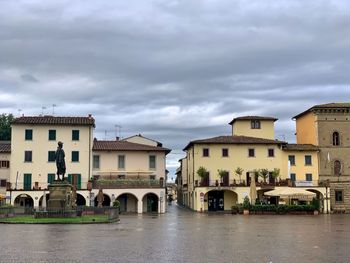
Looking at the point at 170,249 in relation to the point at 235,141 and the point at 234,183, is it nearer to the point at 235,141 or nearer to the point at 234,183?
the point at 234,183

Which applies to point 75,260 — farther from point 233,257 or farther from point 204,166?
point 204,166

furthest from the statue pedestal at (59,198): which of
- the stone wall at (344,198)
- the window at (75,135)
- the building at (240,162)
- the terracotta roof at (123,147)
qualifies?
the stone wall at (344,198)

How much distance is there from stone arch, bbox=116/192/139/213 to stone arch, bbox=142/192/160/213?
1.01m

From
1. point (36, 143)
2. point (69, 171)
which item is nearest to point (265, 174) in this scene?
point (69, 171)

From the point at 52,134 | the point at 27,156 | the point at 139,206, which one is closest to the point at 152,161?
the point at 139,206

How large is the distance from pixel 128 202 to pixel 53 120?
1253 cm

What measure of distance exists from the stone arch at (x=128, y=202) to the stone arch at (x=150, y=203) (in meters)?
1.01

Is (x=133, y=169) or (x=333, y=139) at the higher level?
(x=333, y=139)

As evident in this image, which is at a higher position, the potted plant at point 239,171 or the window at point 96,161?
the window at point 96,161

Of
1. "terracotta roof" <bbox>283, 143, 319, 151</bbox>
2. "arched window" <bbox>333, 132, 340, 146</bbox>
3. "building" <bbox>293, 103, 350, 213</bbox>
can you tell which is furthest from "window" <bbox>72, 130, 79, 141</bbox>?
"arched window" <bbox>333, 132, 340, 146</bbox>

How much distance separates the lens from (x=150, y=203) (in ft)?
202

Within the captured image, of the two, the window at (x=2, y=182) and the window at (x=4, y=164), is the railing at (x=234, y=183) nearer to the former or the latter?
the window at (x=4, y=164)

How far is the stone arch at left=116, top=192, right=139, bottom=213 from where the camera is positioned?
60272mm

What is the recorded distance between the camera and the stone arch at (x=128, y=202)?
60.3 meters
